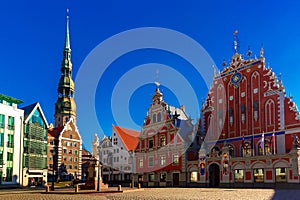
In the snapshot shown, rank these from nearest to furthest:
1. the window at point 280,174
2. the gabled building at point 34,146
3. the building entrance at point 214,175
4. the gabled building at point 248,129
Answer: the window at point 280,174 < the gabled building at point 248,129 < the building entrance at point 214,175 < the gabled building at point 34,146

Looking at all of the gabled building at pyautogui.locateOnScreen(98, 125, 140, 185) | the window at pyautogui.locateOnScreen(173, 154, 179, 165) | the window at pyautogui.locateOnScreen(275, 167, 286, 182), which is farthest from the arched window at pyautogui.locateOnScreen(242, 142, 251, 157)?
the gabled building at pyautogui.locateOnScreen(98, 125, 140, 185)

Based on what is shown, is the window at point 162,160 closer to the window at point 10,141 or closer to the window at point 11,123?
the window at point 10,141

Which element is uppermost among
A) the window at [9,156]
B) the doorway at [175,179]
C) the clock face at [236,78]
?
the clock face at [236,78]

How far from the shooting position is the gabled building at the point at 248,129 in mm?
39344

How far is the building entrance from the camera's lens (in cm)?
4666

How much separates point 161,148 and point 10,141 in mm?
21371

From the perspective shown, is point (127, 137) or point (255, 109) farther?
point (127, 137)

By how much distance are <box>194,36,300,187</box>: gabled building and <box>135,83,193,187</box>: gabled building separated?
3718 mm

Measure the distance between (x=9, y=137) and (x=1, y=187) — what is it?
22.4ft

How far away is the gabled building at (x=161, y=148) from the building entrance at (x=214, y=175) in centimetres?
409

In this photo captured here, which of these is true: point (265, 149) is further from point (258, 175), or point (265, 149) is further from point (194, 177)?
point (194, 177)

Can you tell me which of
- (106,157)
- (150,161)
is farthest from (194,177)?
(106,157)

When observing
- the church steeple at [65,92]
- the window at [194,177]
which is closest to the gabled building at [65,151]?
the church steeple at [65,92]

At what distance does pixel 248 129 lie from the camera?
4469 centimetres
